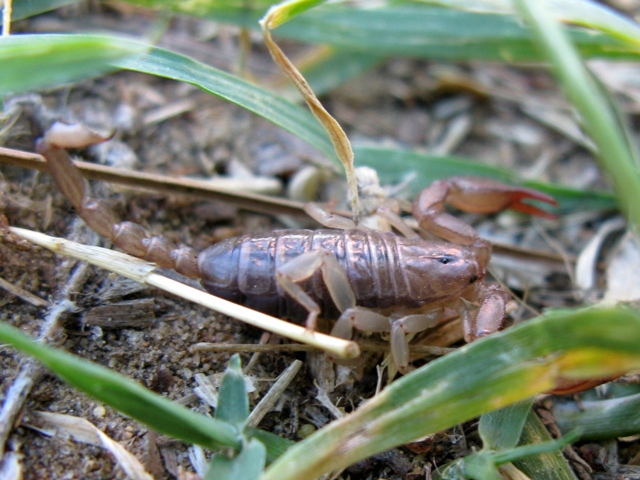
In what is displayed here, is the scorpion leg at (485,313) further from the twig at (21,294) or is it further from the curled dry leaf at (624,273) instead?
the twig at (21,294)

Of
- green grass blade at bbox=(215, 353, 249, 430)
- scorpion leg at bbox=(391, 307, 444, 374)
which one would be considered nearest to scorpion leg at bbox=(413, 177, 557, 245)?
scorpion leg at bbox=(391, 307, 444, 374)

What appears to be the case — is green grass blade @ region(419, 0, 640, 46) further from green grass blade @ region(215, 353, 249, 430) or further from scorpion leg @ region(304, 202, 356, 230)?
green grass blade @ region(215, 353, 249, 430)

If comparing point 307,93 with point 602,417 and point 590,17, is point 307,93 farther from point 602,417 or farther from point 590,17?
point 602,417

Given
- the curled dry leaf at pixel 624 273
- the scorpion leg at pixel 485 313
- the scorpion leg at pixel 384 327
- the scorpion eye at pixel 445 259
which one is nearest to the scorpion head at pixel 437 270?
the scorpion eye at pixel 445 259

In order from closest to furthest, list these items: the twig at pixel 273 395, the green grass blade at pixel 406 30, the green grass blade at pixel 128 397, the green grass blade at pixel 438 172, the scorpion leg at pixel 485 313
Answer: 1. the green grass blade at pixel 128 397
2. the twig at pixel 273 395
3. the scorpion leg at pixel 485 313
4. the green grass blade at pixel 438 172
5. the green grass blade at pixel 406 30

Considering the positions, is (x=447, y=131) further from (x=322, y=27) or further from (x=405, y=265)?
(x=405, y=265)

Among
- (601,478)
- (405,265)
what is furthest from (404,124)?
(601,478)

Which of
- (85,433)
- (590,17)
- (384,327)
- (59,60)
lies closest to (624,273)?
(590,17)
